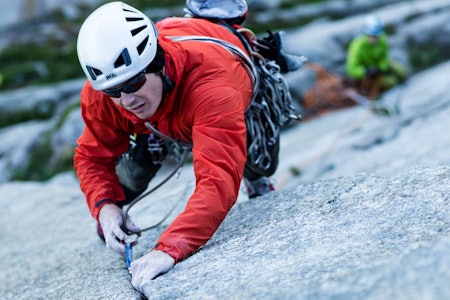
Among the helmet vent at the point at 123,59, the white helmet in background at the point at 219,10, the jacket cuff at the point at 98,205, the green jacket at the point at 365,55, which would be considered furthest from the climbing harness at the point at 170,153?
the green jacket at the point at 365,55

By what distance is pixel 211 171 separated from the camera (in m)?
2.80

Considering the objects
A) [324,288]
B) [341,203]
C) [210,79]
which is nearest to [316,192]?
[341,203]

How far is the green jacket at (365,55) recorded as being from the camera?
1158 cm

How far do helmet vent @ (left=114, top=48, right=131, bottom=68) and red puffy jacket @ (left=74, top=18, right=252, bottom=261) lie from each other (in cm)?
23

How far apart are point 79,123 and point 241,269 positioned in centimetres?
1005

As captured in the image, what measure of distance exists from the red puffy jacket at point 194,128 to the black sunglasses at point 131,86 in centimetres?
15

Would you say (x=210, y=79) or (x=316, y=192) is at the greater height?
(x=210, y=79)

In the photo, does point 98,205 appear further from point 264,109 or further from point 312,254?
point 312,254

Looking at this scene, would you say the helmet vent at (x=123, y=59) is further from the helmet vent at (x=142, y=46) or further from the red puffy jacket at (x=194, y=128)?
the red puffy jacket at (x=194, y=128)

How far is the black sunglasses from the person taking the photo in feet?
9.70

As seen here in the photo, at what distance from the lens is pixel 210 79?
305 centimetres

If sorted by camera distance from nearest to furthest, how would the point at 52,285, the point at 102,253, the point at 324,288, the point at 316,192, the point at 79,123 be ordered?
the point at 324,288, the point at 316,192, the point at 52,285, the point at 102,253, the point at 79,123

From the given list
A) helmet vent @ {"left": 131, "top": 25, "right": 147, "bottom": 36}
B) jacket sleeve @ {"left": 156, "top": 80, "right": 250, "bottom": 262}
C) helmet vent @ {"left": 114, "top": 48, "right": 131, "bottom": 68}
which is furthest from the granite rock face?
helmet vent @ {"left": 131, "top": 25, "right": 147, "bottom": 36}

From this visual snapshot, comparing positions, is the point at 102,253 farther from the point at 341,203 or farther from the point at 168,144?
the point at 341,203
